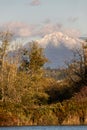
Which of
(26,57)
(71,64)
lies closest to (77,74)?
(71,64)

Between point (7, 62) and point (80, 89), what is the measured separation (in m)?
10.5

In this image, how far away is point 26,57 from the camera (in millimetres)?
84875

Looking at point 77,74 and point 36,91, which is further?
point 77,74

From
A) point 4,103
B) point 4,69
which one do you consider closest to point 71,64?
point 4,69

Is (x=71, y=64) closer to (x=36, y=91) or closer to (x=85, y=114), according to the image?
(x=36, y=91)

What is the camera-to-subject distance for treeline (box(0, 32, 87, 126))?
5612cm

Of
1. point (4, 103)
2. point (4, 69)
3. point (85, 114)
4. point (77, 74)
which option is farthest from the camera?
point (77, 74)

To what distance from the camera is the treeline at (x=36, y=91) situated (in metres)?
56.1

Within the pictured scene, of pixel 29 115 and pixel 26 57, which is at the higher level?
pixel 26 57

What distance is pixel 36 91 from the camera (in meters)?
75.1

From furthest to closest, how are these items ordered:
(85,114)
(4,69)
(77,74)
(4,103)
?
(77,74) → (4,69) → (4,103) → (85,114)

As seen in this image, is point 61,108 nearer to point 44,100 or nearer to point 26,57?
point 44,100

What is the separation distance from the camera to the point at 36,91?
246 ft

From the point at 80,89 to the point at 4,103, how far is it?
15.7 metres
